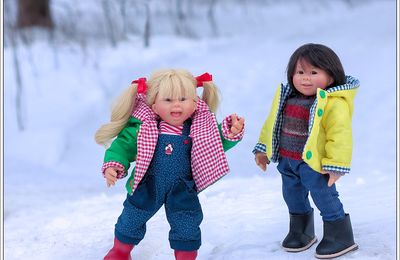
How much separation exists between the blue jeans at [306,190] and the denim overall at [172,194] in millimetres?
474

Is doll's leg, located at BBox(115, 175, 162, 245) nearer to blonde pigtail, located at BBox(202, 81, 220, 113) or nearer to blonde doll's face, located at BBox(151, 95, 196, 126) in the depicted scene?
blonde doll's face, located at BBox(151, 95, 196, 126)

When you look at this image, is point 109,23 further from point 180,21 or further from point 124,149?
point 124,149

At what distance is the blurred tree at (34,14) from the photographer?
33.3 ft

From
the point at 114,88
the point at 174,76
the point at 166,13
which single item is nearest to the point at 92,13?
the point at 166,13

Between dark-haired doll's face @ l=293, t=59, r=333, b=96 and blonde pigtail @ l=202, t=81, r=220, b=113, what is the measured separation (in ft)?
1.29

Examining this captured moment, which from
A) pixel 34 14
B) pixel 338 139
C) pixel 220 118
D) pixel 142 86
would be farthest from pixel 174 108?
pixel 34 14

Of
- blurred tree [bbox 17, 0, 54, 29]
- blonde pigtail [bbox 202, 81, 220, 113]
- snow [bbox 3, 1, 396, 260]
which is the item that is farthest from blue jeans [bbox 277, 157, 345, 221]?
blurred tree [bbox 17, 0, 54, 29]

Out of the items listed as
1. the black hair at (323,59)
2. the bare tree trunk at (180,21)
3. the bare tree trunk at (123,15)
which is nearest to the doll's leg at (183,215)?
the black hair at (323,59)

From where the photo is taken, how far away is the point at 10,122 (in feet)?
24.0

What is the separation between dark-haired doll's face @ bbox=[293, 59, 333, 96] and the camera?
306 centimetres

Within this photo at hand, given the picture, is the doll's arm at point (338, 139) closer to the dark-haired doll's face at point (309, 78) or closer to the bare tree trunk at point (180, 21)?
the dark-haired doll's face at point (309, 78)

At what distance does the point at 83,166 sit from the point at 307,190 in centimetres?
371

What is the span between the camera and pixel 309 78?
121 inches

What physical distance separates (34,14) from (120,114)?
759 centimetres
